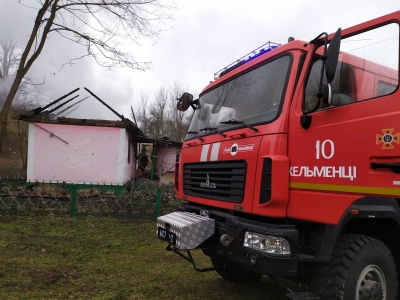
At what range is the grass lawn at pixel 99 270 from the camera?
170 inches

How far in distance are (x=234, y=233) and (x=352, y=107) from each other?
1.53 m

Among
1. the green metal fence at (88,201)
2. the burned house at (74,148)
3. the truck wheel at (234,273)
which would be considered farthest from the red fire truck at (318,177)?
the burned house at (74,148)

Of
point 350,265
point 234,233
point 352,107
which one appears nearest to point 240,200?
point 234,233

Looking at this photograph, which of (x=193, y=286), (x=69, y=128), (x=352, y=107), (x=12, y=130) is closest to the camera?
(x=352, y=107)

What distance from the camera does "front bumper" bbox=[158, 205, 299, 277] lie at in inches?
111

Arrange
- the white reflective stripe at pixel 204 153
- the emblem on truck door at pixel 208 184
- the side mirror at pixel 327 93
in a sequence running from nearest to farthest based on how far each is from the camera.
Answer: the side mirror at pixel 327 93, the emblem on truck door at pixel 208 184, the white reflective stripe at pixel 204 153

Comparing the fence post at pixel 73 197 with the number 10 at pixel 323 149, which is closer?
the number 10 at pixel 323 149

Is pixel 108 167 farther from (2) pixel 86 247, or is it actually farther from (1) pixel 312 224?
(1) pixel 312 224

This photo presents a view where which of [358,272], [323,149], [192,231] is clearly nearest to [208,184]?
[192,231]

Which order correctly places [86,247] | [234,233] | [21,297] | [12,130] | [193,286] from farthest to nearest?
1. [12,130]
2. [86,247]
3. [193,286]
4. [21,297]
5. [234,233]

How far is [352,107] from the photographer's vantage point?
9.41 feet

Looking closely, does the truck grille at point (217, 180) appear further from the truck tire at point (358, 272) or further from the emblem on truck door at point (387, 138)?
the emblem on truck door at point (387, 138)

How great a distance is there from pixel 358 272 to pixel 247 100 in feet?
6.40

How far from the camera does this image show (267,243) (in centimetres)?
288
